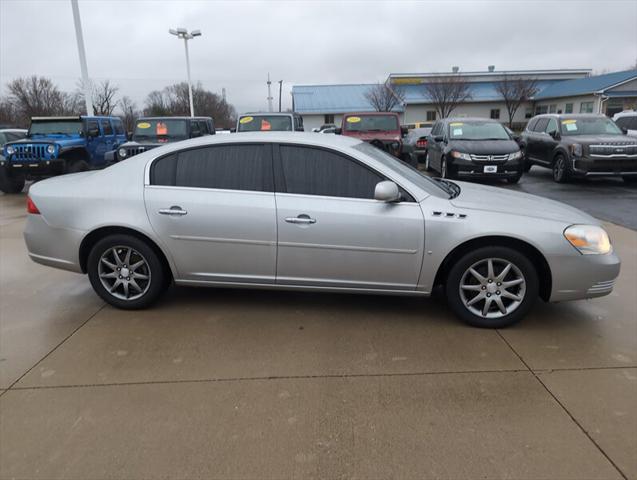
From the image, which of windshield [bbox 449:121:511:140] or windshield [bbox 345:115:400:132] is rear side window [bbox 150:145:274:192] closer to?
windshield [bbox 449:121:511:140]

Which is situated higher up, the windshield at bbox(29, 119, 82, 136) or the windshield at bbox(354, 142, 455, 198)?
the windshield at bbox(29, 119, 82, 136)

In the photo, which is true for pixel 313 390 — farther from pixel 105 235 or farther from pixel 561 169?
pixel 561 169

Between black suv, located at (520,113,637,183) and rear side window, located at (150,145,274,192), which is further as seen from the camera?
black suv, located at (520,113,637,183)

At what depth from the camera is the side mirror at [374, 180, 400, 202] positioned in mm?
3633

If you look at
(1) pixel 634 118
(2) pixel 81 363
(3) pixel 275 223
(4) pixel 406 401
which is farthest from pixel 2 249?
(1) pixel 634 118

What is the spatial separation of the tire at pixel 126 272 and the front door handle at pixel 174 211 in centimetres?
35

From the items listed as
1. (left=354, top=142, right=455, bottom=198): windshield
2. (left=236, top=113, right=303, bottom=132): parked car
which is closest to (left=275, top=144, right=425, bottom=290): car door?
(left=354, top=142, right=455, bottom=198): windshield

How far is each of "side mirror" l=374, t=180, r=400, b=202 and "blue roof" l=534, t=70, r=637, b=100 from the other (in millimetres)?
39575

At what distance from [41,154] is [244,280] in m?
10.1

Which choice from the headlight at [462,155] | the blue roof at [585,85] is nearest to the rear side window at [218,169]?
the headlight at [462,155]

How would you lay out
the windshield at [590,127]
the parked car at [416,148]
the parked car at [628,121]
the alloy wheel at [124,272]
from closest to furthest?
1. the alloy wheel at [124,272]
2. the windshield at [590,127]
3. the parked car at [628,121]
4. the parked car at [416,148]

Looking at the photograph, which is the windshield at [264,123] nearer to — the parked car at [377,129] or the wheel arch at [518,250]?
the parked car at [377,129]

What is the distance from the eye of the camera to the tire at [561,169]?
37.4ft

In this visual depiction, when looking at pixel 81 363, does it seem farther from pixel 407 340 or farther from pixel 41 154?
pixel 41 154
